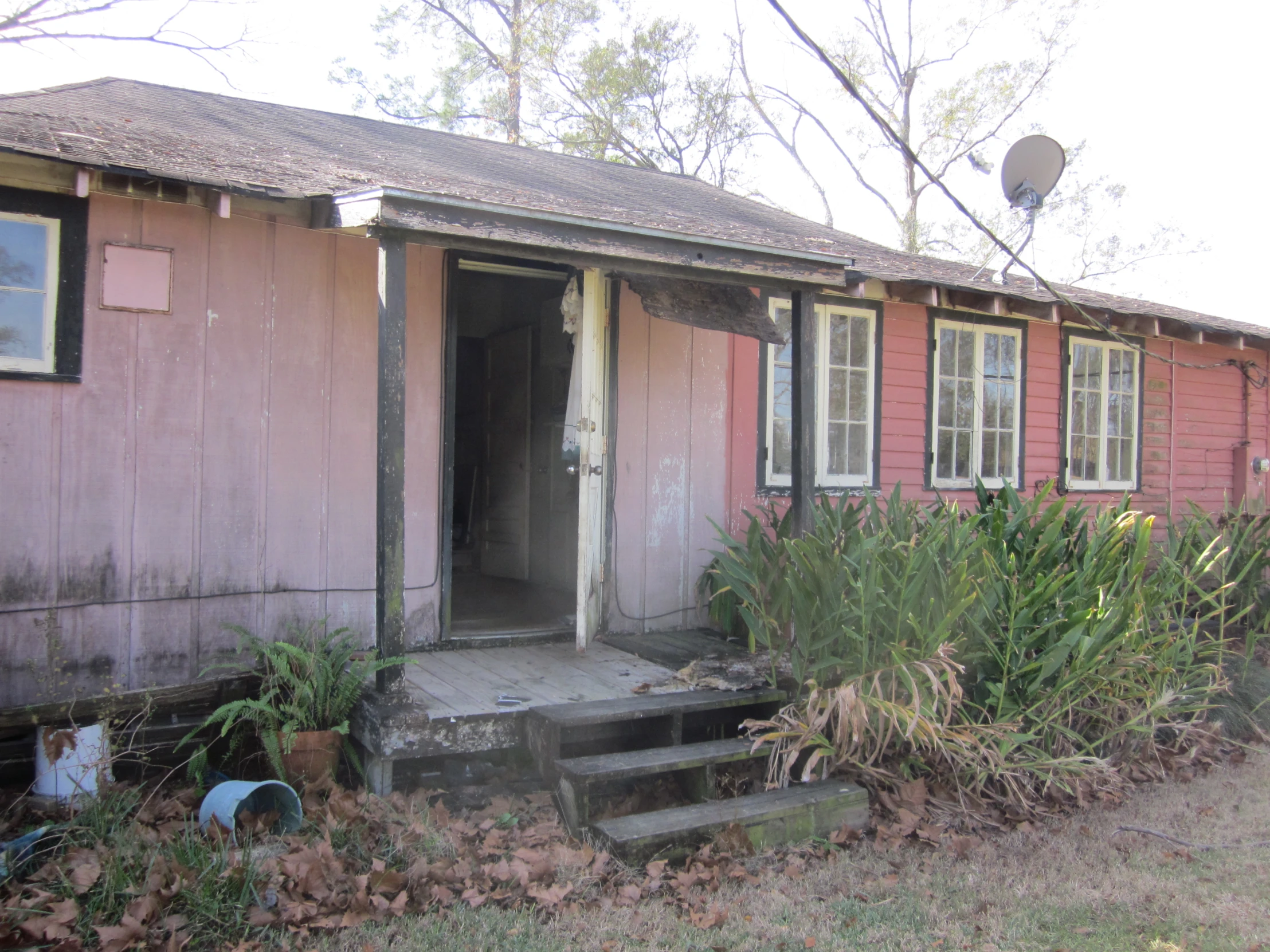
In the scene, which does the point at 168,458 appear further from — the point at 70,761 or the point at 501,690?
the point at 501,690

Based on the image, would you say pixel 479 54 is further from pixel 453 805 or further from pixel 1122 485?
pixel 453 805

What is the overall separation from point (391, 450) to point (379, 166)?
2.10m

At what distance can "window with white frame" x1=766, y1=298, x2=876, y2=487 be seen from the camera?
6.67m

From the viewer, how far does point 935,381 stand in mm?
7477

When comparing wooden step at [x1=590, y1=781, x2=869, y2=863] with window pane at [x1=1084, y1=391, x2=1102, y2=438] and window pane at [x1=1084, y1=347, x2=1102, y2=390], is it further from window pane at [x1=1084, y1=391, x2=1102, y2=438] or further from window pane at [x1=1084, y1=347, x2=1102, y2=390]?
window pane at [x1=1084, y1=347, x2=1102, y2=390]

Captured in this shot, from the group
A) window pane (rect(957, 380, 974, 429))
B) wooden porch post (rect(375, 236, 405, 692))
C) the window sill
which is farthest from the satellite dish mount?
the window sill

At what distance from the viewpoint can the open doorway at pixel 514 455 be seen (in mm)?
6121

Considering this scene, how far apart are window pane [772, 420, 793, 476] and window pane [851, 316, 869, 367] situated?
0.85m

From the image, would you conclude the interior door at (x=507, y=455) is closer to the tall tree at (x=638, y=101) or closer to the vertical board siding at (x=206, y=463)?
the vertical board siding at (x=206, y=463)

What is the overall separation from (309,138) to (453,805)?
14.4 ft

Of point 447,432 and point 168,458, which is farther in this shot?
point 447,432

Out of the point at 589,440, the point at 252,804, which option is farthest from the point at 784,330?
the point at 252,804

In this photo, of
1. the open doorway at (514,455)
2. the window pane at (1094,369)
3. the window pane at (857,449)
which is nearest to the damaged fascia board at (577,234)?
the open doorway at (514,455)

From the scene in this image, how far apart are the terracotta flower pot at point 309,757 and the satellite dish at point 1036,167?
653 centimetres
